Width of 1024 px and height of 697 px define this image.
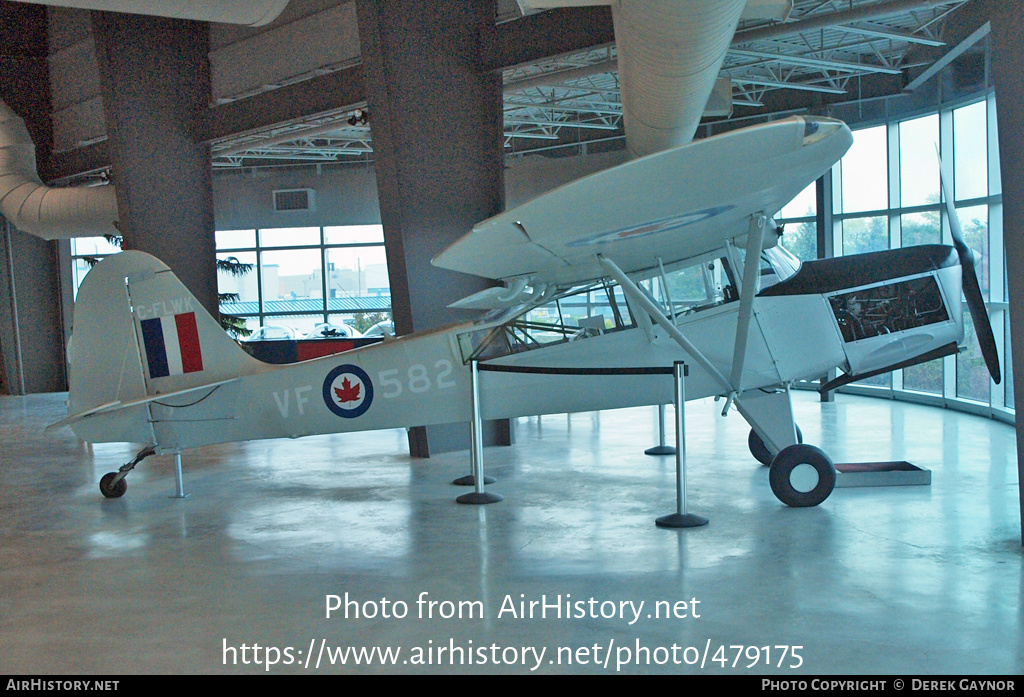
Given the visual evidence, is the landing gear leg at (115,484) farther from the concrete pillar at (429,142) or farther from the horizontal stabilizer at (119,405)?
the concrete pillar at (429,142)

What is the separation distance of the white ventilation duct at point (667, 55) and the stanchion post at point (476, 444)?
2512 millimetres

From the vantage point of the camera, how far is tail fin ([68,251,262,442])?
7184 millimetres

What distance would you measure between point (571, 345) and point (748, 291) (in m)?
1.53

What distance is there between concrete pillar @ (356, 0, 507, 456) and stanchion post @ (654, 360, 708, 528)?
3.92 m

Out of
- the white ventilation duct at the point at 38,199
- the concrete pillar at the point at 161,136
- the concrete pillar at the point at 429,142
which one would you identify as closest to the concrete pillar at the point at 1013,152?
the concrete pillar at the point at 429,142

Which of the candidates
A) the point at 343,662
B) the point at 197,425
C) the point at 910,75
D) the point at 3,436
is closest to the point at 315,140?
the point at 3,436

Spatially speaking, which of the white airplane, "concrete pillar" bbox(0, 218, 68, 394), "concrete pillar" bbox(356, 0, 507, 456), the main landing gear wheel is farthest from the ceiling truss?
"concrete pillar" bbox(0, 218, 68, 394)

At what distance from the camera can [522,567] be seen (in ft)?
17.0

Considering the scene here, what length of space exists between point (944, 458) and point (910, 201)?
6096 millimetres

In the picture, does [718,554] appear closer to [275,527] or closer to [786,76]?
[275,527]

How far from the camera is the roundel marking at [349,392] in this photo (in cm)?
706

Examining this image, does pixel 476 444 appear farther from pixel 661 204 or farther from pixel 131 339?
pixel 131 339

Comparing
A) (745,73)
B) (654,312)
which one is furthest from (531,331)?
(745,73)

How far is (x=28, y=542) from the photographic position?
20.4 feet
